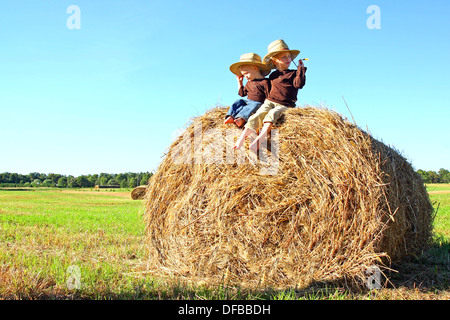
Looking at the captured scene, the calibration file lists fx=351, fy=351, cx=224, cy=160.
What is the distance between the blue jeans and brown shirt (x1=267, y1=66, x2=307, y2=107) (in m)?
0.25

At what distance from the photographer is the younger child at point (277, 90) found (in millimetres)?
4320

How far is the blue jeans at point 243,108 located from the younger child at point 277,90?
13 centimetres

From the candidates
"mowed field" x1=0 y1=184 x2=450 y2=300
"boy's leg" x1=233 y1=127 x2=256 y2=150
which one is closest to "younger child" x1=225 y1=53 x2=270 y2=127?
"boy's leg" x1=233 y1=127 x2=256 y2=150

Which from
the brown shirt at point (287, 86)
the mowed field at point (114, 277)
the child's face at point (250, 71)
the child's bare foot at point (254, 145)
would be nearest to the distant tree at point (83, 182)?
the mowed field at point (114, 277)

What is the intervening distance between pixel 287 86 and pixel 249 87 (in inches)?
22.7

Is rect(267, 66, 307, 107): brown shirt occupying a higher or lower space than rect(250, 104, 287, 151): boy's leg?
higher

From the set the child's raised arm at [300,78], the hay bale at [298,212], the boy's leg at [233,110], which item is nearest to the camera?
the hay bale at [298,212]

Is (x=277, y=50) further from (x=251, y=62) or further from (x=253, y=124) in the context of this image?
(x=253, y=124)

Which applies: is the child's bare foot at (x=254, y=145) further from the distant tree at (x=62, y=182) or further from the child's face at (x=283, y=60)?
the distant tree at (x=62, y=182)

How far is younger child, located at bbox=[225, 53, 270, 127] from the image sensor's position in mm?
4599

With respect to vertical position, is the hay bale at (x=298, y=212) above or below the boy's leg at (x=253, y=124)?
below

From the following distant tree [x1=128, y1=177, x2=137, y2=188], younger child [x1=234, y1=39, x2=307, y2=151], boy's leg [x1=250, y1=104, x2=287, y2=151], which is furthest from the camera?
distant tree [x1=128, y1=177, x2=137, y2=188]

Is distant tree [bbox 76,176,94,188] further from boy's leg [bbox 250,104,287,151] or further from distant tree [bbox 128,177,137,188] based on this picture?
boy's leg [bbox 250,104,287,151]
